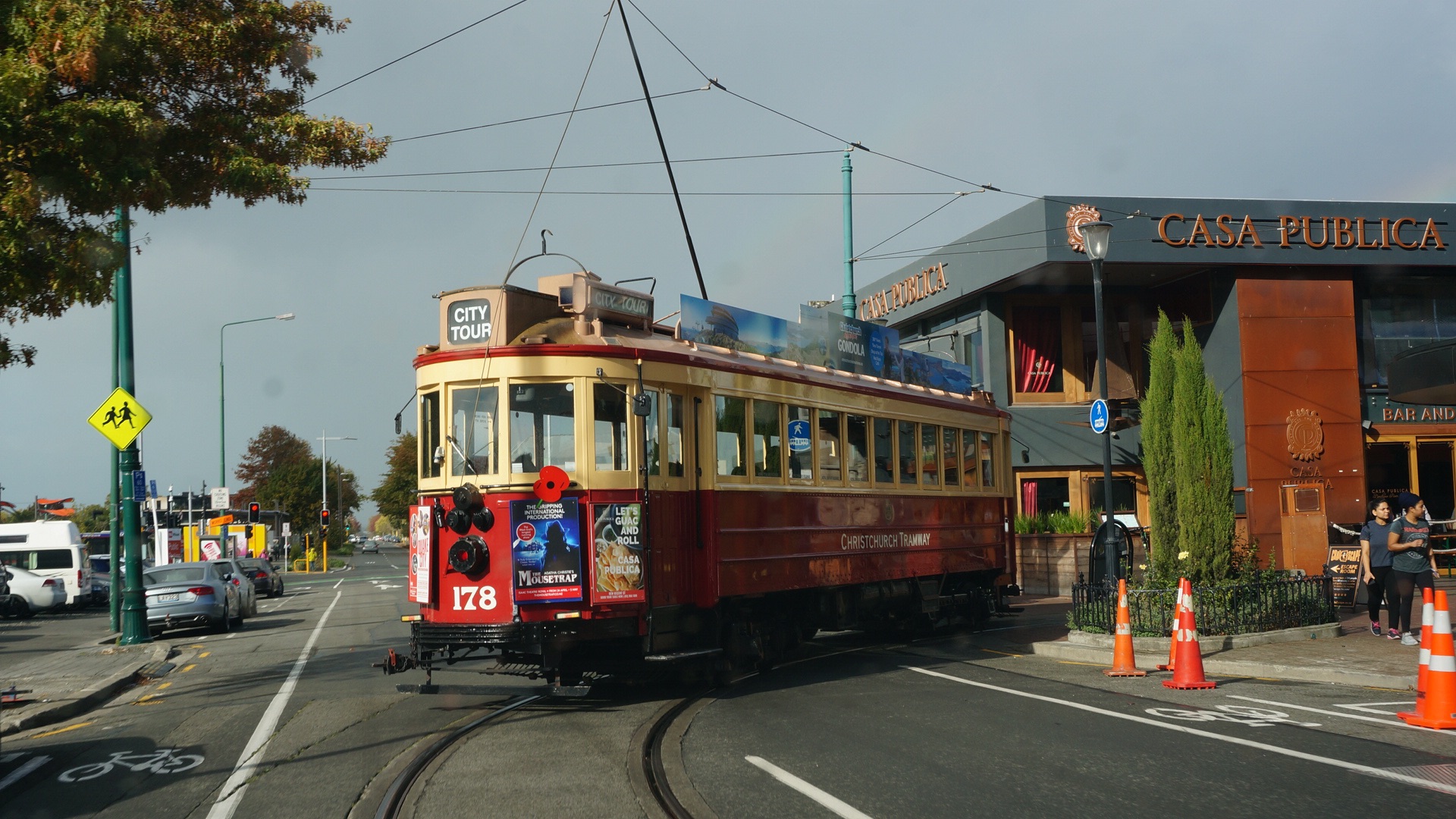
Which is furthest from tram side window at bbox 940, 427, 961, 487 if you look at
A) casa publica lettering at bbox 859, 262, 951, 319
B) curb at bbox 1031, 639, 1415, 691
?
casa publica lettering at bbox 859, 262, 951, 319

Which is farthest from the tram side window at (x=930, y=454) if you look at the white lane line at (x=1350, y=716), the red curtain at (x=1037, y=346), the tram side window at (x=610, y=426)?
the red curtain at (x=1037, y=346)

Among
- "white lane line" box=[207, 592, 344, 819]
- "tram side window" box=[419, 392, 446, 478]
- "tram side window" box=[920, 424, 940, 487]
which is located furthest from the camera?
"tram side window" box=[920, 424, 940, 487]

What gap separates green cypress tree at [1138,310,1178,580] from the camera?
15.0m

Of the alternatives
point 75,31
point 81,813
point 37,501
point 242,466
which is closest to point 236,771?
point 81,813

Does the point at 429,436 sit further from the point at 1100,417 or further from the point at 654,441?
the point at 1100,417

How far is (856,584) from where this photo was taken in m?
13.7

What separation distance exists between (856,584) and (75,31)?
31.8 ft

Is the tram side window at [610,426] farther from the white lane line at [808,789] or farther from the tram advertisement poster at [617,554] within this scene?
the white lane line at [808,789]

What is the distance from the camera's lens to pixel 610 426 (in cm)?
1034

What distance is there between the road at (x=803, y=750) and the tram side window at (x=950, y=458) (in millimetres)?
3387

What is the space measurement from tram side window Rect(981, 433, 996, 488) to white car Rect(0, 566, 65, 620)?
25122 millimetres

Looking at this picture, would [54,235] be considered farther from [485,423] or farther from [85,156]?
[485,423]

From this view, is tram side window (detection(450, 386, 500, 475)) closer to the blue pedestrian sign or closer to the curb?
the curb

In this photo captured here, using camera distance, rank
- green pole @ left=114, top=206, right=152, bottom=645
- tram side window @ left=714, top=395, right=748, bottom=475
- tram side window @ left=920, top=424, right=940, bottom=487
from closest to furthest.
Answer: tram side window @ left=714, top=395, right=748, bottom=475, tram side window @ left=920, top=424, right=940, bottom=487, green pole @ left=114, top=206, right=152, bottom=645
